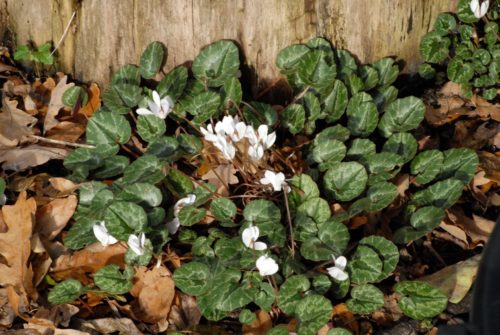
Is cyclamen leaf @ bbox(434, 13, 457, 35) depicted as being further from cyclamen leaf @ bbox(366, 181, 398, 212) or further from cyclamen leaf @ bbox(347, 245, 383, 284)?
cyclamen leaf @ bbox(347, 245, 383, 284)

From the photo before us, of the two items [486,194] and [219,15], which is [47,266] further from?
[486,194]

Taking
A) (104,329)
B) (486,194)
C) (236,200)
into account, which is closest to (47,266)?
(104,329)

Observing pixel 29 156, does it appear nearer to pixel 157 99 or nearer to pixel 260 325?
pixel 157 99

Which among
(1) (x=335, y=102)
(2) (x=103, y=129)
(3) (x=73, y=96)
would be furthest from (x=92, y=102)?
(1) (x=335, y=102)

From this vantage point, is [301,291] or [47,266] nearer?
[301,291]

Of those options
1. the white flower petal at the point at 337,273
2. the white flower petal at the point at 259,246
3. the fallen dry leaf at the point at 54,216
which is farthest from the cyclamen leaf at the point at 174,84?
the white flower petal at the point at 337,273

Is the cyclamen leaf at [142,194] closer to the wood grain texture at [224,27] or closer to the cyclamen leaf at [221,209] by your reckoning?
the cyclamen leaf at [221,209]
